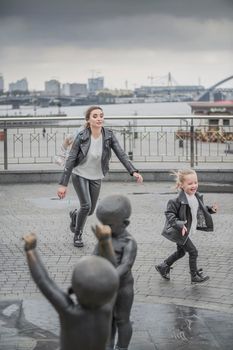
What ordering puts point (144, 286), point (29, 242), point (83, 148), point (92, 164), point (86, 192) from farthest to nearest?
point (86, 192)
point (92, 164)
point (83, 148)
point (144, 286)
point (29, 242)

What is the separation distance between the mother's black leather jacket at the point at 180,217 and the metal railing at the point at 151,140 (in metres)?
9.08

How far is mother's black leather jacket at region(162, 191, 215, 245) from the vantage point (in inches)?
282

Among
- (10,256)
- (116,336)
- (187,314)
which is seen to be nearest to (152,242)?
(10,256)

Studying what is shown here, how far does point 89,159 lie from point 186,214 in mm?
1997

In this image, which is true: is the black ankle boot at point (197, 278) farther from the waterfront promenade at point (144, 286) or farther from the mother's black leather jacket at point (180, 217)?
the mother's black leather jacket at point (180, 217)

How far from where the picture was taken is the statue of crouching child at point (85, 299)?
3385 millimetres

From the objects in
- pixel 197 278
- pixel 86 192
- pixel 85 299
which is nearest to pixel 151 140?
pixel 86 192

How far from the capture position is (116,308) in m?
4.82

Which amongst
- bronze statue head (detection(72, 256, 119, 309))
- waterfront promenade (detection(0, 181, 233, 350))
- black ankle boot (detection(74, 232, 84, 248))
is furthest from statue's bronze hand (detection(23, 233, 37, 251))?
black ankle boot (detection(74, 232, 84, 248))

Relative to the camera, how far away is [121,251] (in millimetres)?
4648

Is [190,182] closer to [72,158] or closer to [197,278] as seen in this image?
[197,278]

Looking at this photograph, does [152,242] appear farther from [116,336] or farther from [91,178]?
[116,336]

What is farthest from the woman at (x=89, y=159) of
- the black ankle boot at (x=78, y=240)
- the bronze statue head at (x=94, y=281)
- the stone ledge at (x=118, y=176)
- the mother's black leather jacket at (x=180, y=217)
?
the stone ledge at (x=118, y=176)

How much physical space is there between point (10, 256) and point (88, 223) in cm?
253
